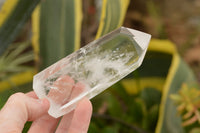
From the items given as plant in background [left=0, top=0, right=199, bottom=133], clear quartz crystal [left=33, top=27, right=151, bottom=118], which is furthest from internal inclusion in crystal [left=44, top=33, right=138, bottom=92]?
plant in background [left=0, top=0, right=199, bottom=133]

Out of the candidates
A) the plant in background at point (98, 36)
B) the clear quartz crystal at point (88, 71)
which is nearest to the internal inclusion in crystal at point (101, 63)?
the clear quartz crystal at point (88, 71)

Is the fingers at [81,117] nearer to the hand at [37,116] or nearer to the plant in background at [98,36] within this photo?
the hand at [37,116]

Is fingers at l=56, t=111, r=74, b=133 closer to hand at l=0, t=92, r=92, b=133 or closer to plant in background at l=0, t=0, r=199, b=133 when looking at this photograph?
hand at l=0, t=92, r=92, b=133

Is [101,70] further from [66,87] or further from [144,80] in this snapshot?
[144,80]

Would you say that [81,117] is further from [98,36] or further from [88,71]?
[98,36]

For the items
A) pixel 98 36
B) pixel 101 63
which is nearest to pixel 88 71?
pixel 101 63

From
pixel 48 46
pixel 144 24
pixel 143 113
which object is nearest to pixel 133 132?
pixel 143 113
